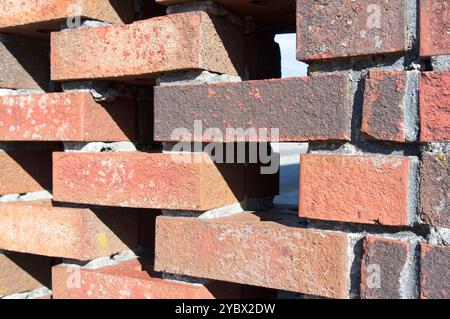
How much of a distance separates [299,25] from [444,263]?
66cm

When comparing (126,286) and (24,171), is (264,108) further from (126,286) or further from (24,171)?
(24,171)

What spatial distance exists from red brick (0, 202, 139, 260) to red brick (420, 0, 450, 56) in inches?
43.1

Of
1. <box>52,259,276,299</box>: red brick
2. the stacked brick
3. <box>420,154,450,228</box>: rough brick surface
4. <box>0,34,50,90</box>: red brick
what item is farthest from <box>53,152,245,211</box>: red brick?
<box>420,154,450,228</box>: rough brick surface

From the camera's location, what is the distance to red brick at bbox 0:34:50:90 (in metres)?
1.89

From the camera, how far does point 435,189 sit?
3.90 ft

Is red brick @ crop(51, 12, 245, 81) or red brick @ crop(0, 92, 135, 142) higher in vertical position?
red brick @ crop(51, 12, 245, 81)

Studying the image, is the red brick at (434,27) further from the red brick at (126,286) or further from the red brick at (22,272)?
the red brick at (22,272)

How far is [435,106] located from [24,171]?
4.75 ft

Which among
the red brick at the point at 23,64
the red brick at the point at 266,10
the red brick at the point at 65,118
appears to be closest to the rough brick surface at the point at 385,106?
the red brick at the point at 266,10

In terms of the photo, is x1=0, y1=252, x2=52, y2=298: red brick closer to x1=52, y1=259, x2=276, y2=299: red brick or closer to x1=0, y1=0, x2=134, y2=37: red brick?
x1=52, y1=259, x2=276, y2=299: red brick

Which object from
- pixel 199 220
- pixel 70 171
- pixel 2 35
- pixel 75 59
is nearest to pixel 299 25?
pixel 199 220

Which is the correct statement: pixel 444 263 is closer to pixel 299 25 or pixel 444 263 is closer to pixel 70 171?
pixel 299 25

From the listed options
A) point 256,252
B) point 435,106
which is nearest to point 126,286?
point 256,252

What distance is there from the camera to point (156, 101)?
5.07 ft
